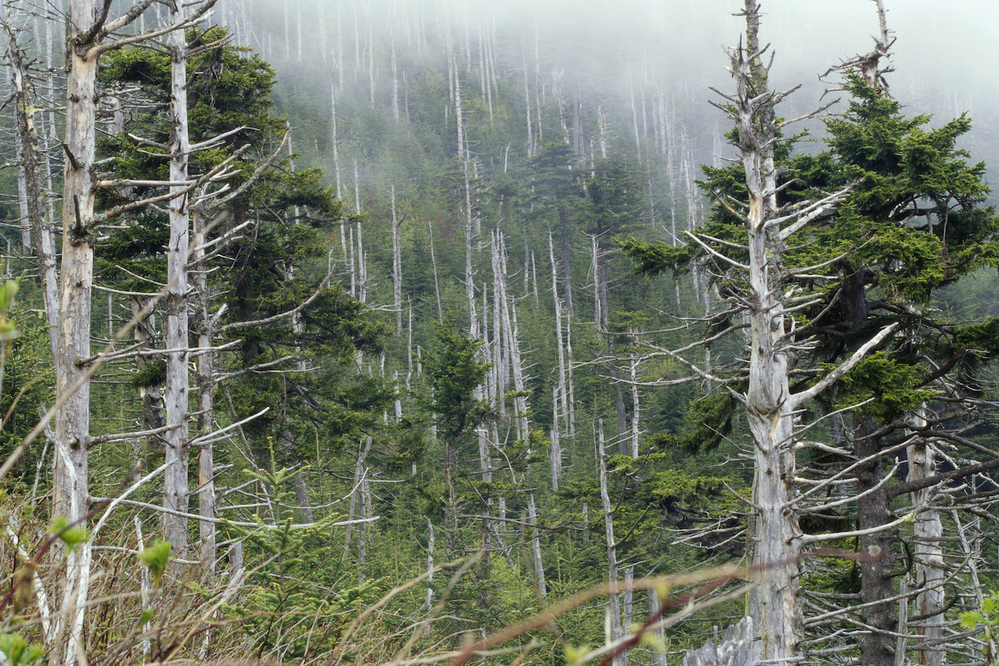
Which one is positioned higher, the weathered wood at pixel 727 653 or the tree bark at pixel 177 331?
the tree bark at pixel 177 331

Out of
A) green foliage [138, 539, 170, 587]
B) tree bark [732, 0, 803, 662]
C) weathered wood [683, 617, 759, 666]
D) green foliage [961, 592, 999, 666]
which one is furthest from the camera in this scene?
tree bark [732, 0, 803, 662]

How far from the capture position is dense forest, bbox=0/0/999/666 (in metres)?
2.74

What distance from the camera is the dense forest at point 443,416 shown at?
9.00 feet

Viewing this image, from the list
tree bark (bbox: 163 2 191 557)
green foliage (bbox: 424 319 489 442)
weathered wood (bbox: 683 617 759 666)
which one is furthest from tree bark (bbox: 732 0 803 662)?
green foliage (bbox: 424 319 489 442)

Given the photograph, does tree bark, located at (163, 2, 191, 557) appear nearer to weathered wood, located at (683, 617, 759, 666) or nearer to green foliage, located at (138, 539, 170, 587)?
weathered wood, located at (683, 617, 759, 666)

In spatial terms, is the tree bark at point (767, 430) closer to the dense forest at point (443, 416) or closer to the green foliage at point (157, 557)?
the dense forest at point (443, 416)

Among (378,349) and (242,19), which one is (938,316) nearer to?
(378,349)

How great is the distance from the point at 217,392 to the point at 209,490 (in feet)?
12.7

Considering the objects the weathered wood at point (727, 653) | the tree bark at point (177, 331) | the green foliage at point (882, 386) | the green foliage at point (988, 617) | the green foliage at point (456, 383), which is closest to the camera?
the green foliage at point (988, 617)

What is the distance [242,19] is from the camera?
53469mm

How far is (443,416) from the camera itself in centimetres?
1530

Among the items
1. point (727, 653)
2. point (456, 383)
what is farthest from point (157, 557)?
point (456, 383)

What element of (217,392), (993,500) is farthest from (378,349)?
(993,500)

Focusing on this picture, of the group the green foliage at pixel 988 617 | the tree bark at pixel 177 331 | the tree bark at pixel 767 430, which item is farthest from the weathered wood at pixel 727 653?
the tree bark at pixel 177 331
